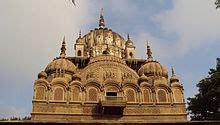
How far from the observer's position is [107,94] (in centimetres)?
2652

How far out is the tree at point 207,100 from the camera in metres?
26.5

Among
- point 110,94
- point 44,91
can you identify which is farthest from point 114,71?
point 44,91

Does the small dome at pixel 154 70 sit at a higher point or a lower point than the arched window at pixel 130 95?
higher

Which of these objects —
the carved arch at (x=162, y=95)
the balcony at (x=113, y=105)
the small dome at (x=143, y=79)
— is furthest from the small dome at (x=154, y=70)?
the balcony at (x=113, y=105)

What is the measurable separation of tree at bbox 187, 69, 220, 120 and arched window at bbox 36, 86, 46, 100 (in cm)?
1372

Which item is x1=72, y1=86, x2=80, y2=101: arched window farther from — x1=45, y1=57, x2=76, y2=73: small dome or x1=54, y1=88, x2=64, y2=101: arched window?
x1=45, y1=57, x2=76, y2=73: small dome

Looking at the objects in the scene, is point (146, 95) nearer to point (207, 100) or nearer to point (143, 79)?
point (143, 79)

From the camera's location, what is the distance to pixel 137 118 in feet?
81.8

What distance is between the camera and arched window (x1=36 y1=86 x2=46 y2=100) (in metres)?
24.9

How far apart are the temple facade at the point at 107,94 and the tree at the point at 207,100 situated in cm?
203

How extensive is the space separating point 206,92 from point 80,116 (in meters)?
12.1

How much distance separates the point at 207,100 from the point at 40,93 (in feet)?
49.3

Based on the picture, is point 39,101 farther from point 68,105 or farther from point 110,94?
point 110,94

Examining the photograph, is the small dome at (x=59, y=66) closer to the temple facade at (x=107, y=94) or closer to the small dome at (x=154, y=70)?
the temple facade at (x=107, y=94)
